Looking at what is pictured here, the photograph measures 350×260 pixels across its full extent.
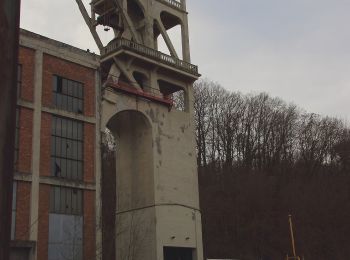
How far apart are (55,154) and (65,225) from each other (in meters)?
4.31

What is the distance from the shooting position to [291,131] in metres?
69.6

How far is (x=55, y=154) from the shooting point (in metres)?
31.1

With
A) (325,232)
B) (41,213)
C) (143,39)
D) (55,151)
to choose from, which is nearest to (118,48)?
(143,39)

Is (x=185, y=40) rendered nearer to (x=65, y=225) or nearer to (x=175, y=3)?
(x=175, y=3)

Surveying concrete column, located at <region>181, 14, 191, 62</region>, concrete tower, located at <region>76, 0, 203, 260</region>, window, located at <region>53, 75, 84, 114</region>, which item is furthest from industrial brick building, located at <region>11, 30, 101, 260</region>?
concrete column, located at <region>181, 14, 191, 62</region>

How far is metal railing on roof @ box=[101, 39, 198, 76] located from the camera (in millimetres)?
39688

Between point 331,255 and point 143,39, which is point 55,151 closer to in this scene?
point 143,39

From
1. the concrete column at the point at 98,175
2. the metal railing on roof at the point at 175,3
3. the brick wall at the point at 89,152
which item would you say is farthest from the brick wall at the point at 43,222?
the metal railing on roof at the point at 175,3

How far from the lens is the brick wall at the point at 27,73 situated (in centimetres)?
3031

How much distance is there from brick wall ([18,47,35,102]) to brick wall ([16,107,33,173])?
36.1 inches

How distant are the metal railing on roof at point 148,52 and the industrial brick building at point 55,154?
5.88 meters

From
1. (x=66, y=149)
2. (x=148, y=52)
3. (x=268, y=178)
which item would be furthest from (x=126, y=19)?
(x=268, y=178)

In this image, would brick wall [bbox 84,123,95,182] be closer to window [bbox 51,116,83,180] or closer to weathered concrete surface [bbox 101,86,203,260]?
window [bbox 51,116,83,180]

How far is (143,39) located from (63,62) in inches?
494
